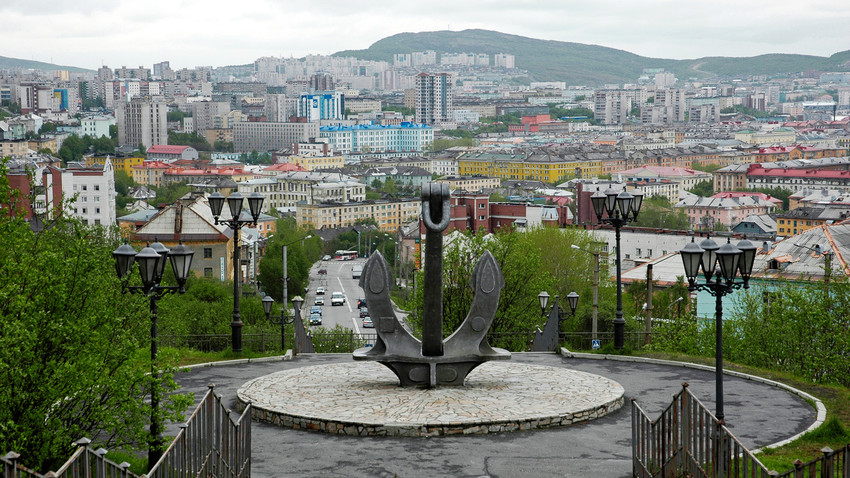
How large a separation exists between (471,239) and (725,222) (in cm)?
8636

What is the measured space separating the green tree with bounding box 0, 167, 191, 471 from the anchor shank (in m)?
5.76

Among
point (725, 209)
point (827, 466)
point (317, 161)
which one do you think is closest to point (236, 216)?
point (827, 466)

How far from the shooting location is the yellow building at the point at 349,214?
116500 mm

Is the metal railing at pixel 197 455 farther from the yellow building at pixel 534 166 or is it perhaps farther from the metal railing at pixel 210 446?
the yellow building at pixel 534 166

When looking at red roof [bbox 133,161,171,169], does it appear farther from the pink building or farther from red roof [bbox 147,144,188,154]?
the pink building

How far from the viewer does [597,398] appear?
53.1 feet

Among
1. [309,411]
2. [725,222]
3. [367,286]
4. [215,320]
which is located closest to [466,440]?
[309,411]

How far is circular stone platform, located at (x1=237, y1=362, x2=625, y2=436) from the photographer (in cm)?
1469

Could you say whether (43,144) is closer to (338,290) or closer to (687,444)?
(338,290)

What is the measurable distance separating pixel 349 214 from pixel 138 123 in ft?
296

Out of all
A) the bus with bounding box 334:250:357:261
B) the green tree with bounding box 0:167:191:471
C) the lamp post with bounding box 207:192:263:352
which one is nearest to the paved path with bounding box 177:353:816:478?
the green tree with bounding box 0:167:191:471

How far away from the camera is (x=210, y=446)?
34.7 ft

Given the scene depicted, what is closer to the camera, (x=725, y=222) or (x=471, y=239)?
(x=471, y=239)

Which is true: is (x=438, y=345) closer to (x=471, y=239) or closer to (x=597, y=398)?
(x=597, y=398)
